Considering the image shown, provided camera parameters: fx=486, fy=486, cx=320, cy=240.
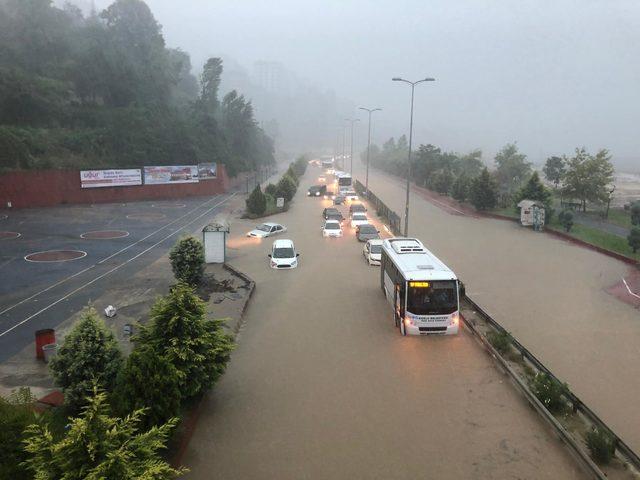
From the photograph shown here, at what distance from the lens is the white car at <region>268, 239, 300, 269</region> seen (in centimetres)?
2731

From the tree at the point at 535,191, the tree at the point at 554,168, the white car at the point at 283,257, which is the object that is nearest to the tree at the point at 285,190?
the tree at the point at 535,191

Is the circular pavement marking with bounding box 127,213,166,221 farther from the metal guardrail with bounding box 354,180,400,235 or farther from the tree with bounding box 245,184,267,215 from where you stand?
the metal guardrail with bounding box 354,180,400,235

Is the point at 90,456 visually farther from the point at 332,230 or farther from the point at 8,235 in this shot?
the point at 8,235

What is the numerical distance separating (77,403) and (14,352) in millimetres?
6355

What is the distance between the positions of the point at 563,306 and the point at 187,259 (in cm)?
1713

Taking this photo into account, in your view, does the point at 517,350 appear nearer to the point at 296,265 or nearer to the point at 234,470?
the point at 234,470

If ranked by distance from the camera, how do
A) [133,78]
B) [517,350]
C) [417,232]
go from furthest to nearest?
[133,78]
[417,232]
[517,350]

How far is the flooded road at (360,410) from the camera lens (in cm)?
1027

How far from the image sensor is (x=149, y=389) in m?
10.2

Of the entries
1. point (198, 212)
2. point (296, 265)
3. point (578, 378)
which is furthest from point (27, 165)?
point (578, 378)

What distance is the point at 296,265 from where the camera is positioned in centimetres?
2795

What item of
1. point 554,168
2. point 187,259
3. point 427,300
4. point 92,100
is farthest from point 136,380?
point 92,100

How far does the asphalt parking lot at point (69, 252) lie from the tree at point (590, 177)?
3690 cm

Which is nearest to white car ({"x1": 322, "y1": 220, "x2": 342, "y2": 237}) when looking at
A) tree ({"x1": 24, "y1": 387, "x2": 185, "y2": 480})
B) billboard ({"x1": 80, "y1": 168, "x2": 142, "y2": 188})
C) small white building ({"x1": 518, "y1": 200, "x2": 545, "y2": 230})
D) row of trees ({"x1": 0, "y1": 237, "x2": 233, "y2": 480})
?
small white building ({"x1": 518, "y1": 200, "x2": 545, "y2": 230})
